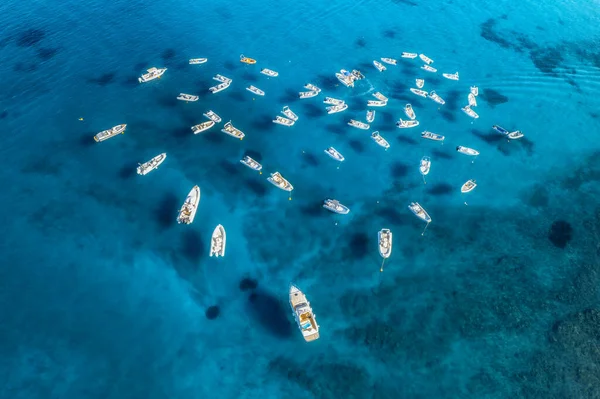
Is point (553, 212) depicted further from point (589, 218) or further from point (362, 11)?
point (362, 11)

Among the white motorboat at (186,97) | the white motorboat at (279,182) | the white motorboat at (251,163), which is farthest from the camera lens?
the white motorboat at (186,97)

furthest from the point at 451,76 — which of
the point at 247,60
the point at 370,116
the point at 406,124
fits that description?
the point at 247,60

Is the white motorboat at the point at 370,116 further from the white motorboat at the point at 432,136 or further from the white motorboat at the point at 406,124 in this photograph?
the white motorboat at the point at 432,136

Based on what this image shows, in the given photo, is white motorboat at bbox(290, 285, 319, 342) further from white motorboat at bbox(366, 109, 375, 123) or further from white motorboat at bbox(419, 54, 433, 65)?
white motorboat at bbox(419, 54, 433, 65)

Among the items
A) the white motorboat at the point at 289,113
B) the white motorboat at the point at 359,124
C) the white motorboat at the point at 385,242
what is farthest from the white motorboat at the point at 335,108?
the white motorboat at the point at 385,242

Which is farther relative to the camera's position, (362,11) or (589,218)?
(362,11)

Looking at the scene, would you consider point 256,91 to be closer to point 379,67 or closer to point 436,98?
point 379,67

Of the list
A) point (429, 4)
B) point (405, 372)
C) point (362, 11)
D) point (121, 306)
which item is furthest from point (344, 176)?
point (429, 4)
